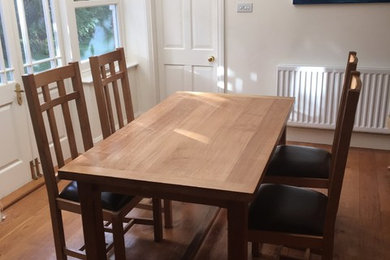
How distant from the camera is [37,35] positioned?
3.40m

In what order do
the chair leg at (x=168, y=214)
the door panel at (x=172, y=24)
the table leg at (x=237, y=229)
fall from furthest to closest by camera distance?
the door panel at (x=172, y=24) < the chair leg at (x=168, y=214) < the table leg at (x=237, y=229)

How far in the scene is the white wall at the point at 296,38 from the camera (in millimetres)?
3697

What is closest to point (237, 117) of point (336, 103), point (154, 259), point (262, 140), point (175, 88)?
point (262, 140)

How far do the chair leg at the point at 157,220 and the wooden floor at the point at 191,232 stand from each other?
45mm

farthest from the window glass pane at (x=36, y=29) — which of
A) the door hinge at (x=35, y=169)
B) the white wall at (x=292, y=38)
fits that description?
the white wall at (x=292, y=38)

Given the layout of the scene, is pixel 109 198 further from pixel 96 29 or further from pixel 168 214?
pixel 96 29

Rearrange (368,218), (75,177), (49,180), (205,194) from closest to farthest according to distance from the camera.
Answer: (205,194)
(75,177)
(49,180)
(368,218)

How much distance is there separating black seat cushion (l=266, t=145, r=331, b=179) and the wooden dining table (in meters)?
0.27

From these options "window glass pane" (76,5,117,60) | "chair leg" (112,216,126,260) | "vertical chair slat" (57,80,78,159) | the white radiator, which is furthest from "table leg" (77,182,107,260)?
the white radiator

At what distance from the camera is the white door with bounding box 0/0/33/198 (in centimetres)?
307

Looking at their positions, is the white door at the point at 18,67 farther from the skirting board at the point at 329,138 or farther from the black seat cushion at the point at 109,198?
the skirting board at the point at 329,138

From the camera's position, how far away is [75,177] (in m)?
1.73

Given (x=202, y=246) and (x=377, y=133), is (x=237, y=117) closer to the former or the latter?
(x=202, y=246)

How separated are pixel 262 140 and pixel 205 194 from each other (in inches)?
20.9
